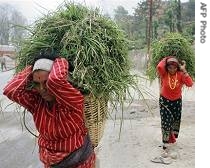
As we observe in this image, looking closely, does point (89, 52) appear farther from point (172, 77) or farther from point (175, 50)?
point (175, 50)

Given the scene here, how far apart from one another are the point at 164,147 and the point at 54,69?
162 inches

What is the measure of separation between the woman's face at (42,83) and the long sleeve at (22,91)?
10cm

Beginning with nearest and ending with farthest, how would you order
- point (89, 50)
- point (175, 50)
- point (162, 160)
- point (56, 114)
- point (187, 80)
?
point (56, 114) < point (89, 50) < point (162, 160) < point (187, 80) < point (175, 50)

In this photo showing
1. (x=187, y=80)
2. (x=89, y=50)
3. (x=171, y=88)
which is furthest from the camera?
(x=171, y=88)

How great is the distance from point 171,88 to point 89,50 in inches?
134

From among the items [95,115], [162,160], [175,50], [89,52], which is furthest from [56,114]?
[175,50]

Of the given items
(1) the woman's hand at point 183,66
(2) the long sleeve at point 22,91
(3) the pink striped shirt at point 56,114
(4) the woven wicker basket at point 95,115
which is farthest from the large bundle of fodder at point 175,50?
(2) the long sleeve at point 22,91

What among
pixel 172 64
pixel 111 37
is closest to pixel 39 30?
pixel 111 37

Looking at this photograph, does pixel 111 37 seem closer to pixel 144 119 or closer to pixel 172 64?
pixel 172 64

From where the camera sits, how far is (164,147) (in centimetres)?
680

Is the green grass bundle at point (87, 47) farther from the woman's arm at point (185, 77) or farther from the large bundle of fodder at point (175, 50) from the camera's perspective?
the large bundle of fodder at point (175, 50)

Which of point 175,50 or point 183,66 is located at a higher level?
point 175,50

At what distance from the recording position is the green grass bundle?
11.1 ft

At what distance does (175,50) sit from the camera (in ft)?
23.4
